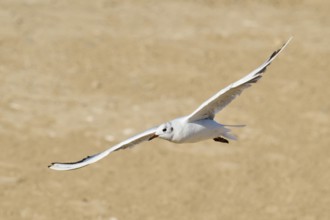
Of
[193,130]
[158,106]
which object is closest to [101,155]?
[193,130]

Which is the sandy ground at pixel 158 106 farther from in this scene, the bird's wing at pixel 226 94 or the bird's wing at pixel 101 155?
the bird's wing at pixel 226 94

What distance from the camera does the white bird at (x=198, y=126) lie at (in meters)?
9.24

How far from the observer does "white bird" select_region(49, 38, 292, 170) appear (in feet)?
30.3

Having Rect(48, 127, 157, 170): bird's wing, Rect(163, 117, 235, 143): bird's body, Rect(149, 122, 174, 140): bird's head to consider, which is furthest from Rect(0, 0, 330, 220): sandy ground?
Rect(149, 122, 174, 140): bird's head

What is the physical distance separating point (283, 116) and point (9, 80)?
187 inches

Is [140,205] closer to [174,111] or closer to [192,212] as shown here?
[192,212]

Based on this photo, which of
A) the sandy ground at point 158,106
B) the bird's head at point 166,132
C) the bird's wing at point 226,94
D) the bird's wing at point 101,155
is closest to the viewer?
the bird's wing at point 226,94

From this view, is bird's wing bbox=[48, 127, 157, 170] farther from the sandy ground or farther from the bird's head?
the sandy ground

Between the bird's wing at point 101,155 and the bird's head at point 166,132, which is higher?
the bird's head at point 166,132

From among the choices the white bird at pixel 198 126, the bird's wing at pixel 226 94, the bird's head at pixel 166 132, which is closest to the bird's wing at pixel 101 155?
the white bird at pixel 198 126

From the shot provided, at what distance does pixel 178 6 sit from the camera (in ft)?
67.1

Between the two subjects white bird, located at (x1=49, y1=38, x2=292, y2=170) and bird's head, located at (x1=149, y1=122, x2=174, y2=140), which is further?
bird's head, located at (x1=149, y1=122, x2=174, y2=140)

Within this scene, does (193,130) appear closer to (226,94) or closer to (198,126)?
(198,126)

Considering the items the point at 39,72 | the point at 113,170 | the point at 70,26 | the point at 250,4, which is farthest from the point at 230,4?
the point at 113,170
